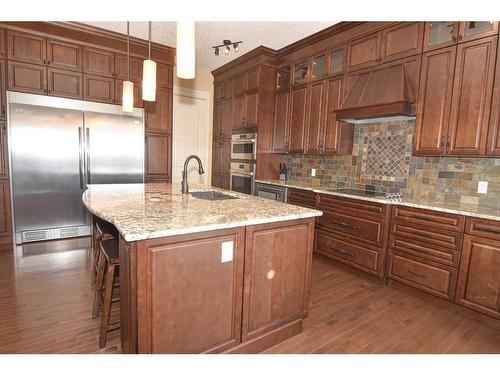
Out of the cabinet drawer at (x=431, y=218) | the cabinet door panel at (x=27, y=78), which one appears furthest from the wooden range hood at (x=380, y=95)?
the cabinet door panel at (x=27, y=78)

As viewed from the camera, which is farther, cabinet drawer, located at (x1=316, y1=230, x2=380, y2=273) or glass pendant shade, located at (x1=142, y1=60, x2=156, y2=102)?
cabinet drawer, located at (x1=316, y1=230, x2=380, y2=273)

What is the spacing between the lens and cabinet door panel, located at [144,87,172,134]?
14.7ft

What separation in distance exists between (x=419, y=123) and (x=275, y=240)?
6.75ft

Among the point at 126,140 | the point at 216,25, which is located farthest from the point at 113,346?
the point at 216,25

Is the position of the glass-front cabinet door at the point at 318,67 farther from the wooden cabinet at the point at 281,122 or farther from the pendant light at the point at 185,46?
the pendant light at the point at 185,46

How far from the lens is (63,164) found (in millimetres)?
3783

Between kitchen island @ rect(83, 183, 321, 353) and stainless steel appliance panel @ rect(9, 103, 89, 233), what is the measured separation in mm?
2179

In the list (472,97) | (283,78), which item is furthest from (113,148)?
(472,97)

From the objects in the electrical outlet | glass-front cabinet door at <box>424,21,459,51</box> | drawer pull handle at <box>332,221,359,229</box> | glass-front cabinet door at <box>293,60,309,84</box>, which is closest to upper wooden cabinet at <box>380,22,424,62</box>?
glass-front cabinet door at <box>424,21,459,51</box>

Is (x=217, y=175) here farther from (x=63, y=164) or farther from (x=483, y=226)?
(x=483, y=226)

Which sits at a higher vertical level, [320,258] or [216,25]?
[216,25]

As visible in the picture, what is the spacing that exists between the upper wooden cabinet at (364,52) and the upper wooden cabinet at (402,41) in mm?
74

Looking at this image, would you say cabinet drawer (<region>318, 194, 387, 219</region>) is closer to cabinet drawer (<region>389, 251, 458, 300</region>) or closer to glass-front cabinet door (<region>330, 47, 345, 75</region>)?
cabinet drawer (<region>389, 251, 458, 300</region>)
